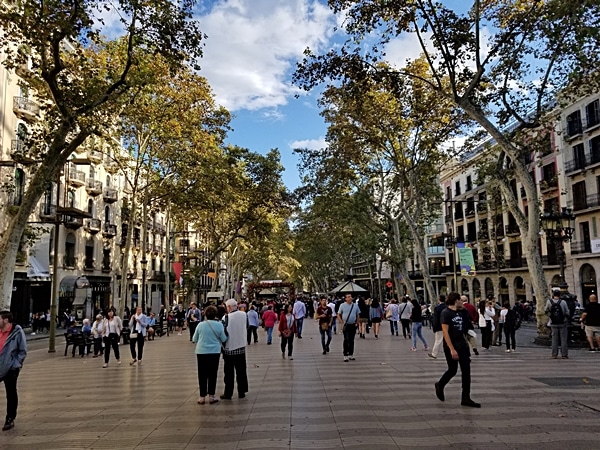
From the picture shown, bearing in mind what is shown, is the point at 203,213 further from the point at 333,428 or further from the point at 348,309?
the point at 333,428

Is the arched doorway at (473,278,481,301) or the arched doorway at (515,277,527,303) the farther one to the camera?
the arched doorway at (473,278,481,301)

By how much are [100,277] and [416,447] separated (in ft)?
125

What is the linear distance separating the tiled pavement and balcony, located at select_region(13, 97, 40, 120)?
810 inches

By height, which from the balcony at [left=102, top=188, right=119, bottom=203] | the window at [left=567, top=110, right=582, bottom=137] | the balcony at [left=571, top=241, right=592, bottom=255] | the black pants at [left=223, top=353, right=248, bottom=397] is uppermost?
the window at [left=567, top=110, right=582, bottom=137]

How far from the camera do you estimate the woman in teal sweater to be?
25.6ft

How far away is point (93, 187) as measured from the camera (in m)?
37.7

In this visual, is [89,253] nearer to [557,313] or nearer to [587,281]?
[557,313]

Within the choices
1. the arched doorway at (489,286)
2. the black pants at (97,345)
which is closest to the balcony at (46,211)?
the black pants at (97,345)

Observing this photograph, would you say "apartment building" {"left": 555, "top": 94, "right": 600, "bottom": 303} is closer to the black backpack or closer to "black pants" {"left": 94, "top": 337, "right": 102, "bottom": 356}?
the black backpack

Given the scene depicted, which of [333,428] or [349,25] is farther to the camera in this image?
[349,25]

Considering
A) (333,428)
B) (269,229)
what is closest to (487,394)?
(333,428)

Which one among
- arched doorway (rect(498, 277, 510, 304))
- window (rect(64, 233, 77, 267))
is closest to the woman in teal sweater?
window (rect(64, 233, 77, 267))

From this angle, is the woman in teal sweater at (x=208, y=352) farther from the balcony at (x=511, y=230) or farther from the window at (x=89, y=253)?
the balcony at (x=511, y=230)

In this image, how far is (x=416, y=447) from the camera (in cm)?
534
